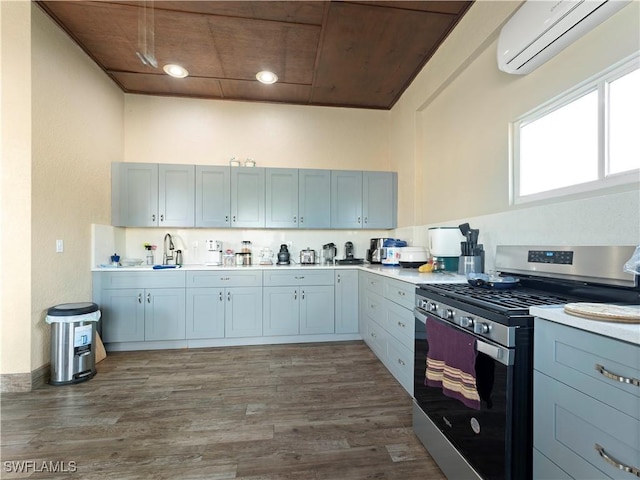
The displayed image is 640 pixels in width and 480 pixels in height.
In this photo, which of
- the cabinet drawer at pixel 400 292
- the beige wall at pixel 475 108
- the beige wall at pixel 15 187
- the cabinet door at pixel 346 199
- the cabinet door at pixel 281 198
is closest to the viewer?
the beige wall at pixel 475 108

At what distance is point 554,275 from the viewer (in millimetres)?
1529

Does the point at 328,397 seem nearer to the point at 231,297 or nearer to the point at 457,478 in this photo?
the point at 457,478

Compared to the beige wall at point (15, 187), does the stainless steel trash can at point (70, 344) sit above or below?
below

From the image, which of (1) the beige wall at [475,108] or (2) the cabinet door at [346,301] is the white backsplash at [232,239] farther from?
(1) the beige wall at [475,108]

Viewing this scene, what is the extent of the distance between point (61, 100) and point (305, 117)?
2.66m

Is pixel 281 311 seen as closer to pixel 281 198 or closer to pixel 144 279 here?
pixel 281 198

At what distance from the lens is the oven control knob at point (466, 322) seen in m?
1.27

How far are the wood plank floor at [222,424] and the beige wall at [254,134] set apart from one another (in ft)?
8.68

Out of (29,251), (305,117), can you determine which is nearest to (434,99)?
(305,117)

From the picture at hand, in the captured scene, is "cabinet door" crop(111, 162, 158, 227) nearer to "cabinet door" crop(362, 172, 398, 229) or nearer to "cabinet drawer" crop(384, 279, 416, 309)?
"cabinet door" crop(362, 172, 398, 229)

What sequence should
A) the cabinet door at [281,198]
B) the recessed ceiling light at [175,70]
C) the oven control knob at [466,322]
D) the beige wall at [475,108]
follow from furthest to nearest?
the cabinet door at [281,198] → the recessed ceiling light at [175,70] → the beige wall at [475,108] → the oven control knob at [466,322]

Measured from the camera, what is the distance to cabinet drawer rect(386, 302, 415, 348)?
2.07m

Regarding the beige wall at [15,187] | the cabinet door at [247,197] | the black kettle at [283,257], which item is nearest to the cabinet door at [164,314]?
the beige wall at [15,187]

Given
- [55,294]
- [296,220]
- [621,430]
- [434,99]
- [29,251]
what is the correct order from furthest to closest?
[296,220], [434,99], [55,294], [29,251], [621,430]
